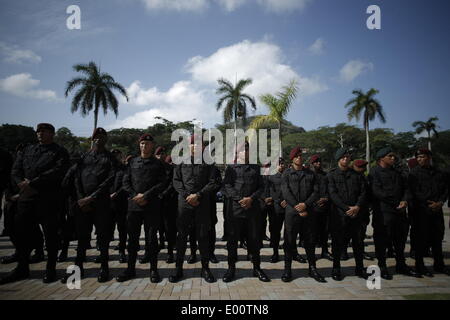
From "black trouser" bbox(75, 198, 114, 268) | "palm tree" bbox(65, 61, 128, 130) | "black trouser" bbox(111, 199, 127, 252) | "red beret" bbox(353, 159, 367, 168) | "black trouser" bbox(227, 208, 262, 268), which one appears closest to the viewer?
"black trouser" bbox(75, 198, 114, 268)

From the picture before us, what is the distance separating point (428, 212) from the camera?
15.9ft

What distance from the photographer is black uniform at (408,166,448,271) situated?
484 centimetres

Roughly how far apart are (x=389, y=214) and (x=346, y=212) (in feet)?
2.91

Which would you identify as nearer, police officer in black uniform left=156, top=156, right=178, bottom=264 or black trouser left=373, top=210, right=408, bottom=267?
black trouser left=373, top=210, right=408, bottom=267

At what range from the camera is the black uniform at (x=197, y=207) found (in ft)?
14.8

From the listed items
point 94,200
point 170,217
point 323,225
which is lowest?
point 323,225

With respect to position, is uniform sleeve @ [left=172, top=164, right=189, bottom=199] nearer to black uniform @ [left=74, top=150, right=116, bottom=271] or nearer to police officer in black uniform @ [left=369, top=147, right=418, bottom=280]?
black uniform @ [left=74, top=150, right=116, bottom=271]

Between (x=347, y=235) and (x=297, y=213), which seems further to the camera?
(x=347, y=235)

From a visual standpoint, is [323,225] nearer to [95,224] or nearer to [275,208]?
[275,208]

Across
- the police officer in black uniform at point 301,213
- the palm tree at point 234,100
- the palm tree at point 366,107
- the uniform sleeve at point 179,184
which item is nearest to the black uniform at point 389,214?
the police officer in black uniform at point 301,213

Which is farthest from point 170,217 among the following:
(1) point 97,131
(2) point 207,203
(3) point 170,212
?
(1) point 97,131

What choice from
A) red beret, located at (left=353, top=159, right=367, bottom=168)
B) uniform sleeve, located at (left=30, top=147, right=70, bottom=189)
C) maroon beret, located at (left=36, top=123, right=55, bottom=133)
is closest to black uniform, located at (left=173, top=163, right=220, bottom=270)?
uniform sleeve, located at (left=30, top=147, right=70, bottom=189)

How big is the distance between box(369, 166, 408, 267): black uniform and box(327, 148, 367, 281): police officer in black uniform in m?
0.34
